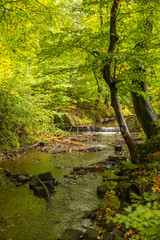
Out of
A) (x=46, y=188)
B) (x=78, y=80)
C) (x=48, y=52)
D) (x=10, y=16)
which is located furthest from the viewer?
(x=78, y=80)

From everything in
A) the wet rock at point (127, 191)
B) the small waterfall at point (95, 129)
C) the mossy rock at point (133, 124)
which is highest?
the mossy rock at point (133, 124)

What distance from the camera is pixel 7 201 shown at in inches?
176

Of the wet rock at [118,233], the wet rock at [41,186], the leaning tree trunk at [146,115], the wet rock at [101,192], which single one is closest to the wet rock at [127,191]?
the wet rock at [101,192]

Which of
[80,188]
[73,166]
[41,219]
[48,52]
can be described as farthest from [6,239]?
[48,52]

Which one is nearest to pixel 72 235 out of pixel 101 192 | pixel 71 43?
pixel 101 192

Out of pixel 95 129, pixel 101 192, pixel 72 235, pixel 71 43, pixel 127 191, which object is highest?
pixel 71 43

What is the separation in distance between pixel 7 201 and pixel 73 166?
3.43 meters

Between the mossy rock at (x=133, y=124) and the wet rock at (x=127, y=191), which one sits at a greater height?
the mossy rock at (x=133, y=124)

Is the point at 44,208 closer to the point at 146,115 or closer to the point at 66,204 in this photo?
the point at 66,204

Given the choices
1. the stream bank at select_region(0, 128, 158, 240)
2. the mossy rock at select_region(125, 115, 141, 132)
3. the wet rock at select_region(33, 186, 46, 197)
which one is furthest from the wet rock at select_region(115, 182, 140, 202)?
the mossy rock at select_region(125, 115, 141, 132)

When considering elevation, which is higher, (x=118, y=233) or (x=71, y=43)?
(x=71, y=43)

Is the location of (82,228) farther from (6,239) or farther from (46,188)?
(46,188)

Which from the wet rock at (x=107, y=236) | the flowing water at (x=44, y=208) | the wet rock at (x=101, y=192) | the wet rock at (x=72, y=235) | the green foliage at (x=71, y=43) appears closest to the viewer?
the wet rock at (x=107, y=236)

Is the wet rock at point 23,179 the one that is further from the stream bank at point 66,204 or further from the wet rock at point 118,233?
the wet rock at point 118,233
